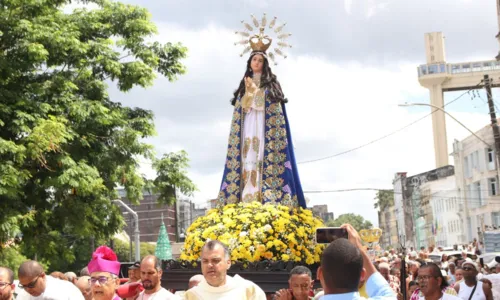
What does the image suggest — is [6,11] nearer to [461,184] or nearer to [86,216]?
[86,216]

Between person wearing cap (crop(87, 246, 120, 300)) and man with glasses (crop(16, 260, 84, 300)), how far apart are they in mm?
558

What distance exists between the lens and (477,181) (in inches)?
2249

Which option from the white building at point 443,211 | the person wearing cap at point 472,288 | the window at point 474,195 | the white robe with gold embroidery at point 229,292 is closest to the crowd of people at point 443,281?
the person wearing cap at point 472,288

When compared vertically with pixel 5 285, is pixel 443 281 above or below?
below

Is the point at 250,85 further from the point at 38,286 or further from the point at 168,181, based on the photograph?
the point at 168,181

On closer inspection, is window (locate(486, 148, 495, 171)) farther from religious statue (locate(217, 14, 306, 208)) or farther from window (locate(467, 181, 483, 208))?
religious statue (locate(217, 14, 306, 208))

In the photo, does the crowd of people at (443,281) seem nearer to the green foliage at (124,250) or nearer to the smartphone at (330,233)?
the smartphone at (330,233)

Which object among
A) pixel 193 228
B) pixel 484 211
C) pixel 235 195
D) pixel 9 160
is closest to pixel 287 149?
pixel 235 195

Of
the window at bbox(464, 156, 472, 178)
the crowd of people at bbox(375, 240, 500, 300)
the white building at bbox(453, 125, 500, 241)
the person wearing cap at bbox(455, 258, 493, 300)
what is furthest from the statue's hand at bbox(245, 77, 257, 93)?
the window at bbox(464, 156, 472, 178)

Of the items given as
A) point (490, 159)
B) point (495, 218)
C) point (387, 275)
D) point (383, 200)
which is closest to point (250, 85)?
point (387, 275)

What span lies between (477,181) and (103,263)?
176 ft

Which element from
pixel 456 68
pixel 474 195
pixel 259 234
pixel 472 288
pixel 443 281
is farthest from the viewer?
pixel 456 68

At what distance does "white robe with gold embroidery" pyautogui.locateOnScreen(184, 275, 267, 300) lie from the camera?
20.2 ft

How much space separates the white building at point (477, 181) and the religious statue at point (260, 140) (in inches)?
1557
